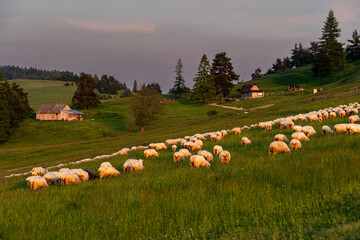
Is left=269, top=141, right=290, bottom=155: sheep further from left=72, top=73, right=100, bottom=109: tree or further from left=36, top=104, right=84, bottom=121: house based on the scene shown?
left=72, top=73, right=100, bottom=109: tree

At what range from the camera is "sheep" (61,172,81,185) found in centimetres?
833

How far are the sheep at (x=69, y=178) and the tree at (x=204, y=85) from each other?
9140 cm

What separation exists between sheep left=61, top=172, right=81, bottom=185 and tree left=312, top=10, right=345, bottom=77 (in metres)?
112

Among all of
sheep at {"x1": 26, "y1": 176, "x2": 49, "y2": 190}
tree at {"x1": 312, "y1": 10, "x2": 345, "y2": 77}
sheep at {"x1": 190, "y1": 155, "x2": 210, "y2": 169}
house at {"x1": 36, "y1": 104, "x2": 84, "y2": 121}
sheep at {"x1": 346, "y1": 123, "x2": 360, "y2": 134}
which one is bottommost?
house at {"x1": 36, "y1": 104, "x2": 84, "y2": 121}

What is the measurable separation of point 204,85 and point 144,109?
143 feet

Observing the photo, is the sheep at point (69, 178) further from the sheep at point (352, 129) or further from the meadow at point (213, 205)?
the sheep at point (352, 129)

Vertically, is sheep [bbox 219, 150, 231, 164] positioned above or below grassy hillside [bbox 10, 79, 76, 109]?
below

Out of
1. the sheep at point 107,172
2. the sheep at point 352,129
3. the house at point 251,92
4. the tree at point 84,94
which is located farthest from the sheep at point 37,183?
the tree at point 84,94

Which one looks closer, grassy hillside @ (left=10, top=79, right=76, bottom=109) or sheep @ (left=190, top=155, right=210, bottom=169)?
sheep @ (left=190, top=155, right=210, bottom=169)

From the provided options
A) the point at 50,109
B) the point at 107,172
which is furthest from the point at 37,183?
the point at 50,109

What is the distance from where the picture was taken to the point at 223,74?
10694 cm

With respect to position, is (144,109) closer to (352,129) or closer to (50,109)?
(50,109)

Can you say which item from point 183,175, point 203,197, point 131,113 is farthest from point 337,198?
→ point 131,113

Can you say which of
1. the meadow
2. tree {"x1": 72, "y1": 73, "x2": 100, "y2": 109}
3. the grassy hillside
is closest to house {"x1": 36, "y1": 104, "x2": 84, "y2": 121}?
tree {"x1": 72, "y1": 73, "x2": 100, "y2": 109}
